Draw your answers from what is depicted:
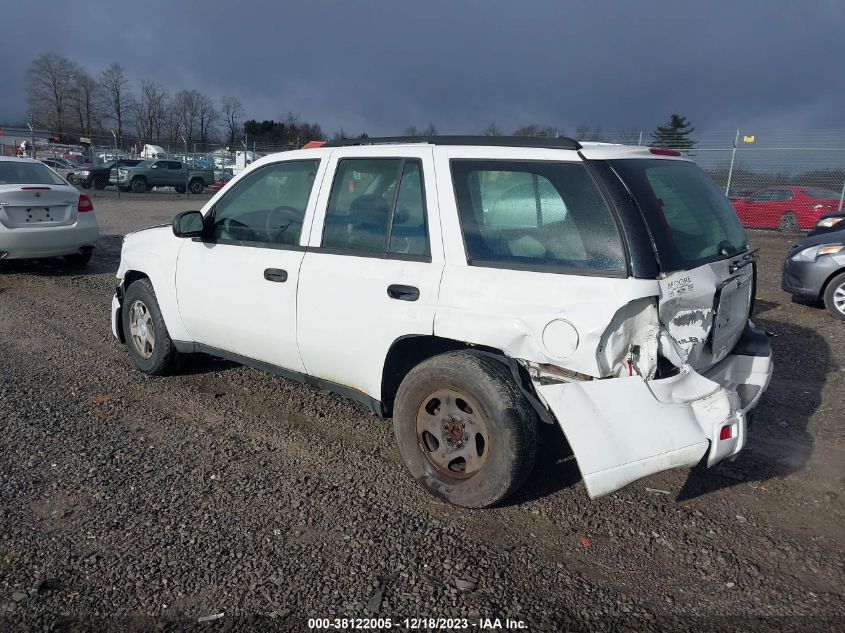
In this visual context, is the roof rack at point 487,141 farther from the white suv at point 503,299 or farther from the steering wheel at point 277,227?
the steering wheel at point 277,227

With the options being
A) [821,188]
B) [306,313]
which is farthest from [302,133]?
[306,313]

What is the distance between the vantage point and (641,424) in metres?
2.93

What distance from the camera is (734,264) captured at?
141 inches

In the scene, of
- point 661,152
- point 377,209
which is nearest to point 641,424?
point 661,152

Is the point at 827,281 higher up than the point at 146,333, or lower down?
higher up

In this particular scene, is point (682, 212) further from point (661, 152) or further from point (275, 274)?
point (275, 274)

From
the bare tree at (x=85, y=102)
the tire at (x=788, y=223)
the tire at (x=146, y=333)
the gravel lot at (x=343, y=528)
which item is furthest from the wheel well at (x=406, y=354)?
the bare tree at (x=85, y=102)

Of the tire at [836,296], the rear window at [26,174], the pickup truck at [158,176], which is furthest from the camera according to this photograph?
the pickup truck at [158,176]

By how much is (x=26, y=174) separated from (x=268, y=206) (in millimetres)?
6703

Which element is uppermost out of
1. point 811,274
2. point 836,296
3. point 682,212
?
point 682,212

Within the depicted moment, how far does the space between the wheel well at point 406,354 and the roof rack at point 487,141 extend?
1.06 meters

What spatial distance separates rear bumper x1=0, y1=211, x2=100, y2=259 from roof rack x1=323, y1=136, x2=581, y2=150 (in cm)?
652

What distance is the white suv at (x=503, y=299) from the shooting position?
2.97m

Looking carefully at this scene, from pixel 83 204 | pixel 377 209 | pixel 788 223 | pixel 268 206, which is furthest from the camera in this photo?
pixel 788 223
